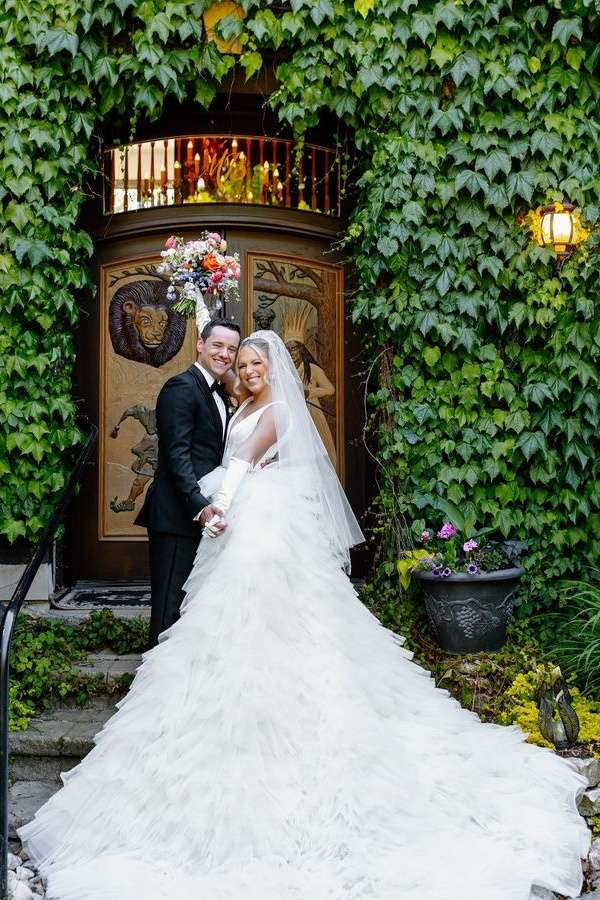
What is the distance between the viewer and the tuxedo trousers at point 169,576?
13.9ft

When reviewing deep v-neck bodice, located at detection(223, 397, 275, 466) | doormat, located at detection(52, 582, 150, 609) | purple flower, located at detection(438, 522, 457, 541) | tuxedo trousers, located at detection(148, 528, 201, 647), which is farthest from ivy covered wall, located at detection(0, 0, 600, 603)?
deep v-neck bodice, located at detection(223, 397, 275, 466)

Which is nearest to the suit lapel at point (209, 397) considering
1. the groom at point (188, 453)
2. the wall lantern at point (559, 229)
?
the groom at point (188, 453)

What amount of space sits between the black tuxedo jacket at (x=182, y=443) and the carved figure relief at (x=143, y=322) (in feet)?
6.30

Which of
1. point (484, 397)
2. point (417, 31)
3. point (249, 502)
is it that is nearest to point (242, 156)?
point (417, 31)

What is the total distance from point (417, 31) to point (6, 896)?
197 inches

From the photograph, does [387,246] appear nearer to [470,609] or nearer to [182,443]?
[182,443]

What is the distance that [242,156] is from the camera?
609cm

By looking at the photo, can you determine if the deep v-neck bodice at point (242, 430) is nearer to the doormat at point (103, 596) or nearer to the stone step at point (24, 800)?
the stone step at point (24, 800)

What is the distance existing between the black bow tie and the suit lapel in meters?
0.03

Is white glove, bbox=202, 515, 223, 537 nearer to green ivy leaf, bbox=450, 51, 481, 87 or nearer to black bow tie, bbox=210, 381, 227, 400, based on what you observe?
black bow tie, bbox=210, 381, 227, 400

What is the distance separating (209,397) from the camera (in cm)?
431

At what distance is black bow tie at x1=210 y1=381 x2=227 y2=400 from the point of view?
4.34m

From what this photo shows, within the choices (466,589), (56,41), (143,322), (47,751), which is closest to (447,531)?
(466,589)

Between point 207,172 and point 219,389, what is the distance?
233 centimetres
